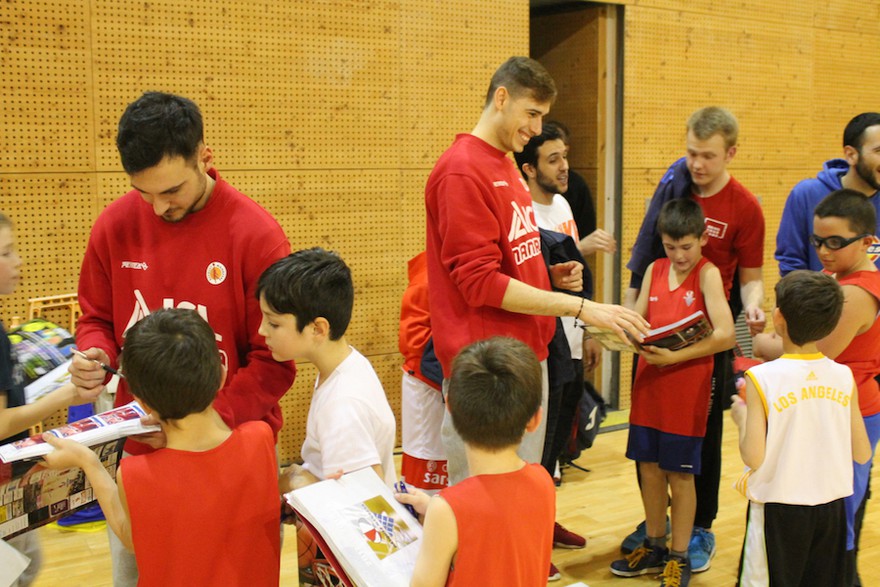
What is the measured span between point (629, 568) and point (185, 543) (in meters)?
2.49

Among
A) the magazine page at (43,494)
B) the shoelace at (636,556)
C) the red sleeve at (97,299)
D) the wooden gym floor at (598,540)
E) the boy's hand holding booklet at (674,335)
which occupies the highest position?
the red sleeve at (97,299)

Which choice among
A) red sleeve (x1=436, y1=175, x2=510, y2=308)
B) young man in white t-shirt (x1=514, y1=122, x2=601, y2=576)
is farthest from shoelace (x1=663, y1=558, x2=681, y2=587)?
red sleeve (x1=436, y1=175, x2=510, y2=308)

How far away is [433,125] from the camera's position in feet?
18.9

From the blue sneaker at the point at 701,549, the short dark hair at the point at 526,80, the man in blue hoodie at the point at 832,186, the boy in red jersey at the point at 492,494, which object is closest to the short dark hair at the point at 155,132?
the boy in red jersey at the point at 492,494

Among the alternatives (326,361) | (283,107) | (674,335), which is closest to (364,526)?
(326,361)

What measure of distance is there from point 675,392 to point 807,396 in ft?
3.26

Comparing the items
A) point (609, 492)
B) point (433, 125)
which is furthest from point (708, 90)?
point (609, 492)

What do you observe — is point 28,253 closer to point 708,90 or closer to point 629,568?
point 629,568

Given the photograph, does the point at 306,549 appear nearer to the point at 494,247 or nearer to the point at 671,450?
the point at 494,247

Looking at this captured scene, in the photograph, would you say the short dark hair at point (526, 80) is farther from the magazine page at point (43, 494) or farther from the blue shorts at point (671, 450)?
the magazine page at point (43, 494)

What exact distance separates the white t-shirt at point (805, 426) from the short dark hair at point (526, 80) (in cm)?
117

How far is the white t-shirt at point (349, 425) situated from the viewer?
219cm

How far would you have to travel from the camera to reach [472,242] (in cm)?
298

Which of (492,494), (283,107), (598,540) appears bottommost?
(598,540)
